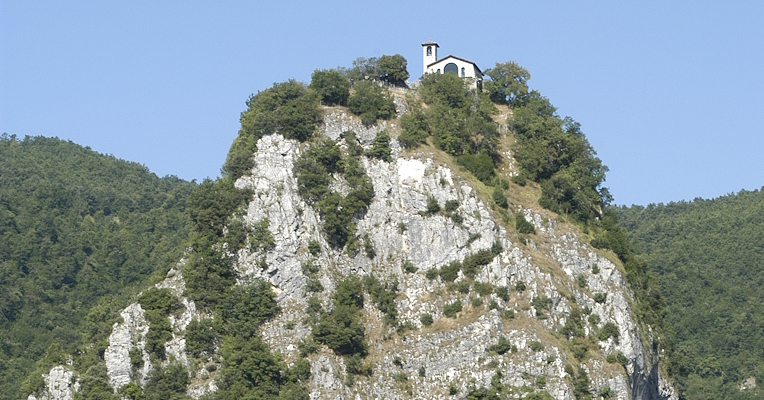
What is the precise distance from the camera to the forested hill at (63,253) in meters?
150

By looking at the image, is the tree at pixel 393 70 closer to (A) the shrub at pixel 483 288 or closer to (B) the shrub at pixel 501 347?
(A) the shrub at pixel 483 288

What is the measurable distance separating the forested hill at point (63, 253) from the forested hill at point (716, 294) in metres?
54.6

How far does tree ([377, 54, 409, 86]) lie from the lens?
5039 inches

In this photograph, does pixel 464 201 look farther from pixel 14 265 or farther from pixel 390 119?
pixel 14 265

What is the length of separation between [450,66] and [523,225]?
22.2 metres

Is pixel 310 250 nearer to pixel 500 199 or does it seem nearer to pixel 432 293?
pixel 432 293

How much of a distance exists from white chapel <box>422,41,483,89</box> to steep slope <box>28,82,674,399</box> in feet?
47.7

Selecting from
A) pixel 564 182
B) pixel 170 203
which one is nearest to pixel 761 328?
pixel 564 182

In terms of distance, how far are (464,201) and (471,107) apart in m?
13.5

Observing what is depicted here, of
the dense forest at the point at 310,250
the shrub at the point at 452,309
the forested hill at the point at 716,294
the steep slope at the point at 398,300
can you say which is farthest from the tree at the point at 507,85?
the forested hill at the point at 716,294

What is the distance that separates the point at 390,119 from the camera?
121 m

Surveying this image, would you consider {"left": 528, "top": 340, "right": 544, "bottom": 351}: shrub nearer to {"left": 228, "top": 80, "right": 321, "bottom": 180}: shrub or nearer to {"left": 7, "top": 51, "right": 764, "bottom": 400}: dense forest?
{"left": 7, "top": 51, "right": 764, "bottom": 400}: dense forest

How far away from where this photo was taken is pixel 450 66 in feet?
434

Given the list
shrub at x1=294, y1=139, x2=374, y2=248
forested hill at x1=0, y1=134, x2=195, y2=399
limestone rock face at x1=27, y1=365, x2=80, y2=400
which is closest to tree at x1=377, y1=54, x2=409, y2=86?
shrub at x1=294, y1=139, x2=374, y2=248
